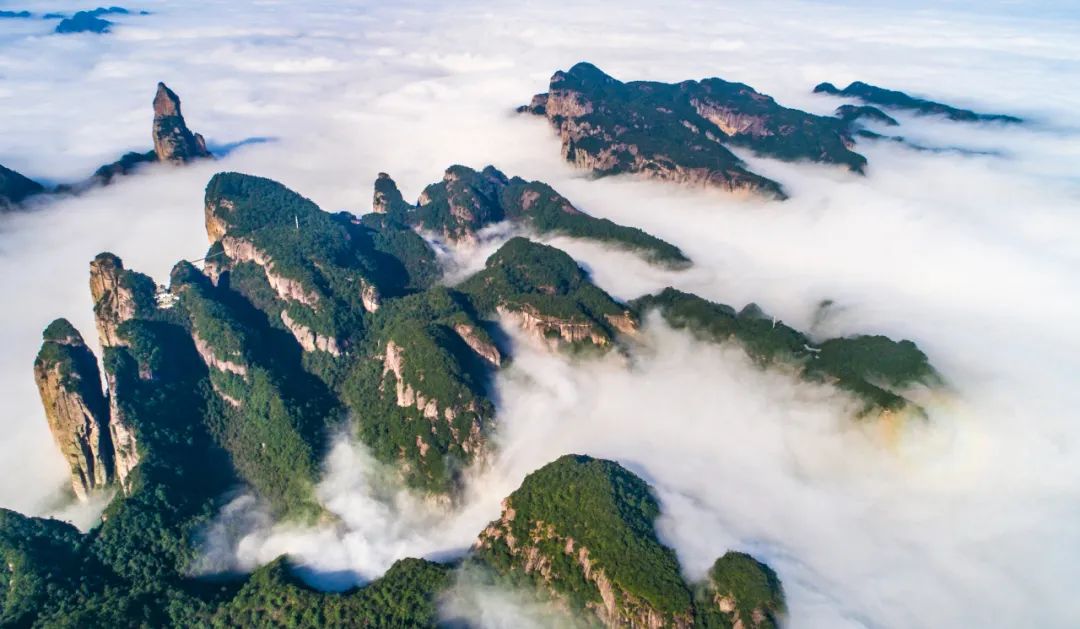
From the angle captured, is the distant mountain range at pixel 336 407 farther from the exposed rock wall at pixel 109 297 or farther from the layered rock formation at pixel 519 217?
the layered rock formation at pixel 519 217

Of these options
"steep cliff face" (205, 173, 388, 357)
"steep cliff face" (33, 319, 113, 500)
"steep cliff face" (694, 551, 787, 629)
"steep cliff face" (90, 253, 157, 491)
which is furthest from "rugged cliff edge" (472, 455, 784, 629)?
"steep cliff face" (90, 253, 157, 491)

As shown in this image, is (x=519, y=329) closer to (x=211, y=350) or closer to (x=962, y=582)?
(x=211, y=350)

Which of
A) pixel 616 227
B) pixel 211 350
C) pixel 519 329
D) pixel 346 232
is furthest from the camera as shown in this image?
Answer: pixel 616 227

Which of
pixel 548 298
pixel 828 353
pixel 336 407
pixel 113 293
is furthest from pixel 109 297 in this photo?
pixel 828 353

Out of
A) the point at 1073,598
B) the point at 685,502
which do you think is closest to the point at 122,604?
the point at 685,502

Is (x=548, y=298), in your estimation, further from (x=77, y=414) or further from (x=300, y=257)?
(x=77, y=414)

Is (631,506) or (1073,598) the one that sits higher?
(631,506)
